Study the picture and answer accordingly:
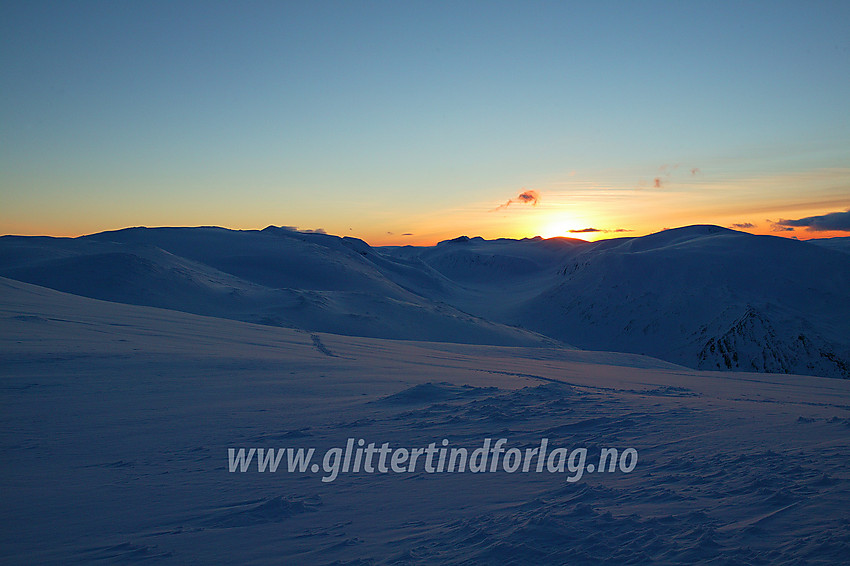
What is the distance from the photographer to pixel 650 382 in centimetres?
1066

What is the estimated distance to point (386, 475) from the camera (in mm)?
4879

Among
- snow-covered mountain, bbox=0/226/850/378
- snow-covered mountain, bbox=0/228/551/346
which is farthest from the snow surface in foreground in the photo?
snow-covered mountain, bbox=0/226/850/378

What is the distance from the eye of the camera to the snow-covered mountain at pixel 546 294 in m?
26.8

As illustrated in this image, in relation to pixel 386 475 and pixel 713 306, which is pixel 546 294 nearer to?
pixel 713 306

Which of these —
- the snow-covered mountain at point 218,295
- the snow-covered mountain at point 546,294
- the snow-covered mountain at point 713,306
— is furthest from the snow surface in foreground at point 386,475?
the snow-covered mountain at point 713,306

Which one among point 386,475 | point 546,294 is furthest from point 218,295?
point 546,294

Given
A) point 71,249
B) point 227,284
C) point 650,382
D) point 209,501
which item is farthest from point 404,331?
point 71,249

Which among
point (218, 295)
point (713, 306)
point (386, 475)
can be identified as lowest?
point (713, 306)

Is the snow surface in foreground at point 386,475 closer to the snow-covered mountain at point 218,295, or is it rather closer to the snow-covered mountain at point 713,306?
the snow-covered mountain at point 218,295

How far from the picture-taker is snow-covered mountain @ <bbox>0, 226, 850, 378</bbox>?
87.9 feet

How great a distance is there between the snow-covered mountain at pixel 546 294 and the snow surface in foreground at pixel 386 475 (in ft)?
51.2

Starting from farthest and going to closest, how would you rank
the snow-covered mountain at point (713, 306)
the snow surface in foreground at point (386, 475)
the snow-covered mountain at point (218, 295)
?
the snow-covered mountain at point (713, 306) → the snow-covered mountain at point (218, 295) → the snow surface in foreground at point (386, 475)

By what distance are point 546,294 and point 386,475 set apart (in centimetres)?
5021

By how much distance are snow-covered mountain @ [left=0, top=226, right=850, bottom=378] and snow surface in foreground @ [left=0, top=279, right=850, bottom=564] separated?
51.2ft
